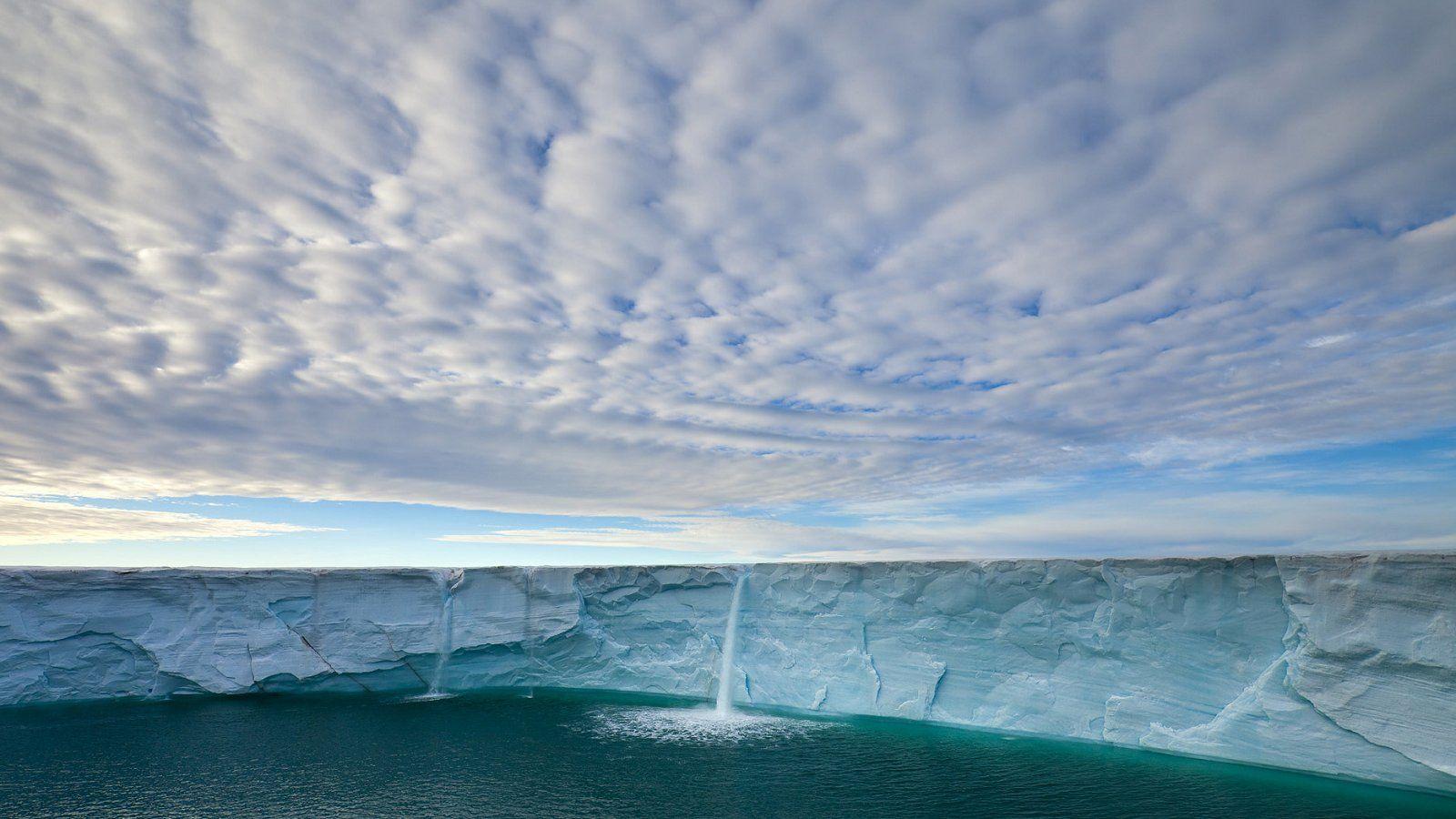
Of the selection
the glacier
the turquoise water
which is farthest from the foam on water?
the glacier

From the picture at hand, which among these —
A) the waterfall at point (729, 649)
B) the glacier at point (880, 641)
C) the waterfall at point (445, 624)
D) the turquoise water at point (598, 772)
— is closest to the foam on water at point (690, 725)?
the turquoise water at point (598, 772)

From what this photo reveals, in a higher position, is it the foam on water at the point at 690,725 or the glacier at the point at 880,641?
the glacier at the point at 880,641

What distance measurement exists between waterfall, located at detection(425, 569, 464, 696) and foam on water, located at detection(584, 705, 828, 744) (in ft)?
17.0

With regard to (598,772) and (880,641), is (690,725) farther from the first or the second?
(880,641)

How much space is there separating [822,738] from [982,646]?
4132 millimetres

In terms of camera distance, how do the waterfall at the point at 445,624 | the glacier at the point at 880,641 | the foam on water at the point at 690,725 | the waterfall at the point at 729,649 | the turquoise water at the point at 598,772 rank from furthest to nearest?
the waterfall at the point at 445,624
the waterfall at the point at 729,649
the foam on water at the point at 690,725
the glacier at the point at 880,641
the turquoise water at the point at 598,772

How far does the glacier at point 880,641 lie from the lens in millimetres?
11359

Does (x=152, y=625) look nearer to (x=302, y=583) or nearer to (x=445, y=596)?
(x=302, y=583)

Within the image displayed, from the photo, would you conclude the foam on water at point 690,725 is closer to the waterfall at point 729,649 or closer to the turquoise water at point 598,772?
the turquoise water at point 598,772

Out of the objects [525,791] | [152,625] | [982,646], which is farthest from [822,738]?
[152,625]

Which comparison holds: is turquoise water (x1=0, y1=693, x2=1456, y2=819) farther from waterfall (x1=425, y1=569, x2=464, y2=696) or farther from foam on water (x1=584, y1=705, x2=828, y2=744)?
waterfall (x1=425, y1=569, x2=464, y2=696)

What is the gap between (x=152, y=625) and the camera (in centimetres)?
1859

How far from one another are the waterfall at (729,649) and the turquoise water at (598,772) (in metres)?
1.71

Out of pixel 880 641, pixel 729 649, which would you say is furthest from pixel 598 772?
pixel 880 641
